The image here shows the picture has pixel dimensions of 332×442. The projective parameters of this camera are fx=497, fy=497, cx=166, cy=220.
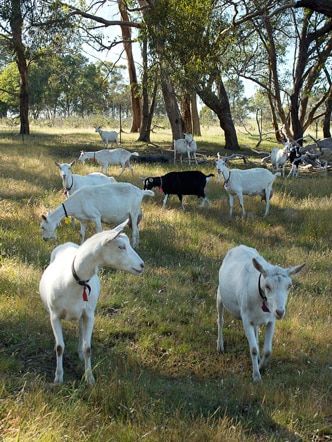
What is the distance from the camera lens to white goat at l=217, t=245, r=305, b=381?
4.56 m

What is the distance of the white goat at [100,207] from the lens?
8.82 metres

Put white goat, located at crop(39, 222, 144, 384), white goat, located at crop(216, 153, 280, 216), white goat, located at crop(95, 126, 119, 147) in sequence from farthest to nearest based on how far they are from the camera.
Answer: white goat, located at crop(95, 126, 119, 147)
white goat, located at crop(216, 153, 280, 216)
white goat, located at crop(39, 222, 144, 384)

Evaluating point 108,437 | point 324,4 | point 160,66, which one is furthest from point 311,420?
point 160,66

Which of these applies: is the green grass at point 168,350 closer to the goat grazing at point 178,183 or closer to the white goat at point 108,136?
the goat grazing at point 178,183

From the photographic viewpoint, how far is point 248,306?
17.0ft

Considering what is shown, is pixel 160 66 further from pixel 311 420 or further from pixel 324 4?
pixel 311 420

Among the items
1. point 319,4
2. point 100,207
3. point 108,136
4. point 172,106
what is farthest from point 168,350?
point 108,136

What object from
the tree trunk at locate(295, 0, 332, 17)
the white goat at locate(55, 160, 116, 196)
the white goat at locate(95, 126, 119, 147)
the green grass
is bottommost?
the green grass

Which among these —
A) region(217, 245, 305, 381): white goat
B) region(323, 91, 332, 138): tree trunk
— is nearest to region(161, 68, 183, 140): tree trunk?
region(323, 91, 332, 138): tree trunk

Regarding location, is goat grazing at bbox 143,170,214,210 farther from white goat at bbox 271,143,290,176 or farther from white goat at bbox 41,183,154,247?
white goat at bbox 271,143,290,176

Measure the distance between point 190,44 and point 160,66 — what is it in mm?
2462

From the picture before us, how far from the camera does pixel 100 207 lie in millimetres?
9062

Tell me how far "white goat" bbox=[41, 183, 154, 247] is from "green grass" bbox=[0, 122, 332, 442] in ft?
1.50

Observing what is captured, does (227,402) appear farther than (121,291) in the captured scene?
No
